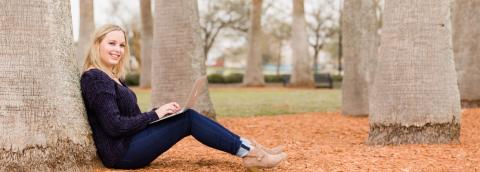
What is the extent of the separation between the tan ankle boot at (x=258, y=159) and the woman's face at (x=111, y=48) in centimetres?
Answer: 133

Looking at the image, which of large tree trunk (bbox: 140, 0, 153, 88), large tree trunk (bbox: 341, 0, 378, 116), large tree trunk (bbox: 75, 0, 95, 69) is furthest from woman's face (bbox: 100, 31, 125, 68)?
large tree trunk (bbox: 140, 0, 153, 88)

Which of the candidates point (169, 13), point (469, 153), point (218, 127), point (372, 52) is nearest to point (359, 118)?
point (372, 52)

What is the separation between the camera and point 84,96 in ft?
15.6

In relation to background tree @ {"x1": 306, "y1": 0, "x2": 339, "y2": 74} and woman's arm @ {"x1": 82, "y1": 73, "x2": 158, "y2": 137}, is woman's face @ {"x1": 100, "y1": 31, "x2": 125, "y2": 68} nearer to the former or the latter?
woman's arm @ {"x1": 82, "y1": 73, "x2": 158, "y2": 137}

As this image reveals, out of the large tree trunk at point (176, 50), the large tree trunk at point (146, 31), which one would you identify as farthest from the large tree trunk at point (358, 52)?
the large tree trunk at point (146, 31)

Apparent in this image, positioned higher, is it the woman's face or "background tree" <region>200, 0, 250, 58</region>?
"background tree" <region>200, 0, 250, 58</region>

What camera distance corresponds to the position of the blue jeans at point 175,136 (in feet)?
15.7

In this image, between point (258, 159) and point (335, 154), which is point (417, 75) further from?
point (258, 159)

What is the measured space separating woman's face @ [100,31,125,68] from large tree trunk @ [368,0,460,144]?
3.25 metres

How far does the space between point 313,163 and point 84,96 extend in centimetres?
214

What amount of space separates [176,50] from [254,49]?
18.9 m

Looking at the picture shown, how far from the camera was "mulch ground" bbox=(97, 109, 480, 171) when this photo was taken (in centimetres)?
530

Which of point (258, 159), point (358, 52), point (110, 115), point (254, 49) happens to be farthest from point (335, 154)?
point (254, 49)

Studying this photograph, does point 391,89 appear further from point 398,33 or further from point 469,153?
point 469,153
